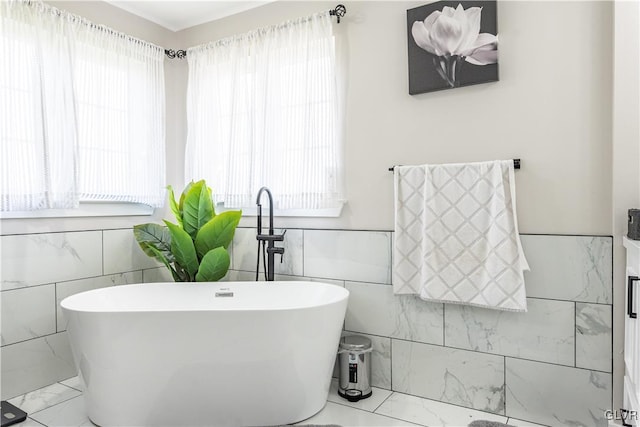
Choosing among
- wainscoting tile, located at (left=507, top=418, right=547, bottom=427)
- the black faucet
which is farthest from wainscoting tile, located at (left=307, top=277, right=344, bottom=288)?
wainscoting tile, located at (left=507, top=418, right=547, bottom=427)

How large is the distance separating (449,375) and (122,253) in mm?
2248

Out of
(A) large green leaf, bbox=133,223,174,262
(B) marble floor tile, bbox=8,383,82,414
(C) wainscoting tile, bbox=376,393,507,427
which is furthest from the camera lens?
(A) large green leaf, bbox=133,223,174,262

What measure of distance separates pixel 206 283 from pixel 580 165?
2.17 m

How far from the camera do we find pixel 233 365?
2.01 metres

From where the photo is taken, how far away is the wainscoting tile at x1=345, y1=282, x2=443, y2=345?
2.41 m

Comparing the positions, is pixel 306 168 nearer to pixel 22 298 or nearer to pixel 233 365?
pixel 233 365

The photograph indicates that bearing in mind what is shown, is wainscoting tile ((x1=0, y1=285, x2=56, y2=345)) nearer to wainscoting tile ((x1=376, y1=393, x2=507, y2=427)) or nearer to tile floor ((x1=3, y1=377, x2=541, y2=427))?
tile floor ((x1=3, y1=377, x2=541, y2=427))

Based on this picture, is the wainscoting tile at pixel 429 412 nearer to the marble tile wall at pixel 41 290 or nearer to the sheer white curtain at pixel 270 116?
the sheer white curtain at pixel 270 116

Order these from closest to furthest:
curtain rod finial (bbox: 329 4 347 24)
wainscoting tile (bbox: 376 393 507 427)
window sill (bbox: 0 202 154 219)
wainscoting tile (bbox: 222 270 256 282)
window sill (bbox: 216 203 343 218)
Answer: wainscoting tile (bbox: 376 393 507 427), window sill (bbox: 0 202 154 219), curtain rod finial (bbox: 329 4 347 24), window sill (bbox: 216 203 343 218), wainscoting tile (bbox: 222 270 256 282)

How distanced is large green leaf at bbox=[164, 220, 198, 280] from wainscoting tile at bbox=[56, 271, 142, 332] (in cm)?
48

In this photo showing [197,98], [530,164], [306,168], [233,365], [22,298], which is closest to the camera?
[233,365]

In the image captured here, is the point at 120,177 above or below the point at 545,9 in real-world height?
below

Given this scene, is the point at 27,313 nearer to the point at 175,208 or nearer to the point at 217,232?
the point at 175,208

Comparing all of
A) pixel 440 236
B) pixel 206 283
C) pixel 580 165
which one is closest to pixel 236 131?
pixel 206 283
